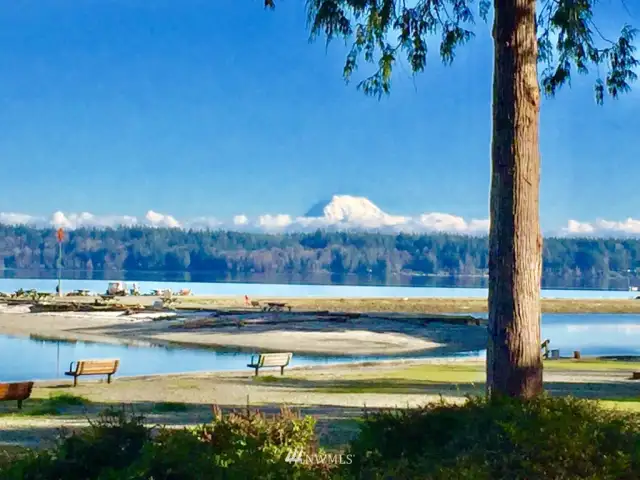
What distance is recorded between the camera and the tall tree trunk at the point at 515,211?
8.84 m

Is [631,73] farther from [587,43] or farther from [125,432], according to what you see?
[125,432]

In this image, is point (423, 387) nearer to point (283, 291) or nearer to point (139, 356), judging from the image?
point (139, 356)

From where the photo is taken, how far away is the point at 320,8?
11.1 metres

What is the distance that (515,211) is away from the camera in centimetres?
903

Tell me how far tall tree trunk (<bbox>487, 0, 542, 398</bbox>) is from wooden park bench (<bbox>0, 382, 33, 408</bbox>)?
10790 mm

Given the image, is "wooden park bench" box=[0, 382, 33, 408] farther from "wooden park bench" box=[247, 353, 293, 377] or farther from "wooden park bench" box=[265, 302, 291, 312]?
"wooden park bench" box=[265, 302, 291, 312]

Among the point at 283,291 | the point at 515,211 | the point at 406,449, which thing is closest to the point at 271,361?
the point at 515,211

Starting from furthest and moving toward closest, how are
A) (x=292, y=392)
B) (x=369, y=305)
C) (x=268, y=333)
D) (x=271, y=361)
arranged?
(x=369, y=305) < (x=268, y=333) < (x=271, y=361) < (x=292, y=392)

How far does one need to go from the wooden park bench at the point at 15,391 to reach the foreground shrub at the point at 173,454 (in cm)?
1117

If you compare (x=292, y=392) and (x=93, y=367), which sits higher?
(x=93, y=367)

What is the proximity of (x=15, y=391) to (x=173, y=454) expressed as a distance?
41.3 ft

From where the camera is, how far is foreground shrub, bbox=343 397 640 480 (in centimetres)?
514

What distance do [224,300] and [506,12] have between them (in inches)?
2982

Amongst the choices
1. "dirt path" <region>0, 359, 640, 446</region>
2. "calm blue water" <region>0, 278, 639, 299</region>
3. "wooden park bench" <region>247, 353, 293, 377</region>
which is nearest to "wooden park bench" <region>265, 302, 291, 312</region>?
"calm blue water" <region>0, 278, 639, 299</region>
